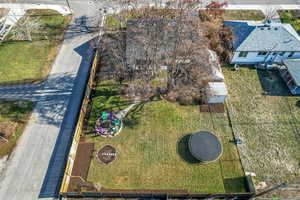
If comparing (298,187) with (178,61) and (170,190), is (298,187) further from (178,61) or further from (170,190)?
(178,61)

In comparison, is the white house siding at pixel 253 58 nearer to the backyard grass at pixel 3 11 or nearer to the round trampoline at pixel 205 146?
the round trampoline at pixel 205 146

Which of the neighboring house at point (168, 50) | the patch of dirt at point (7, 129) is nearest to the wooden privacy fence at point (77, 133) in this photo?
the neighboring house at point (168, 50)

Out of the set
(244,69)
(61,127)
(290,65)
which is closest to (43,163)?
(61,127)

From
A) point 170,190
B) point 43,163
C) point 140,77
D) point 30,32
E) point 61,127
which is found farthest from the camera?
point 30,32

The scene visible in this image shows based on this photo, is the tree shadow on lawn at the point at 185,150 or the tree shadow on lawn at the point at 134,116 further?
the tree shadow on lawn at the point at 134,116

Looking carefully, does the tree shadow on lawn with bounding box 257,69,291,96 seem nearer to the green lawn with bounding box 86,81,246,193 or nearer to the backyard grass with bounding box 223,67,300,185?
the backyard grass with bounding box 223,67,300,185

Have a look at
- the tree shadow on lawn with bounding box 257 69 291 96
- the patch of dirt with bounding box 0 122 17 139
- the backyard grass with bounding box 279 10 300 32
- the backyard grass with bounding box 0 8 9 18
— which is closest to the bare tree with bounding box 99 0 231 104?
the tree shadow on lawn with bounding box 257 69 291 96
